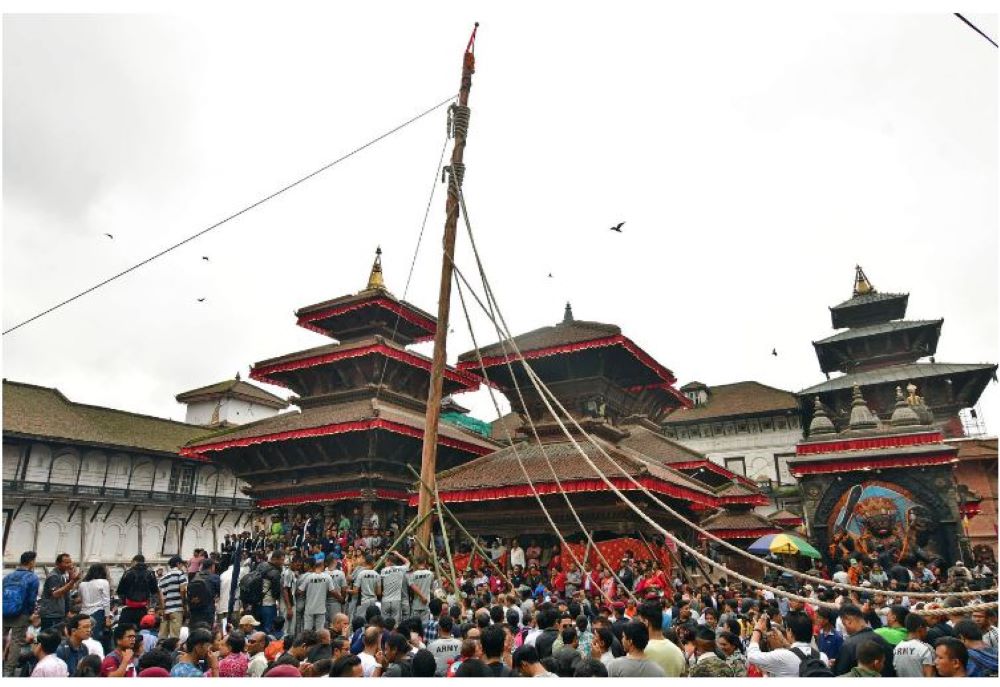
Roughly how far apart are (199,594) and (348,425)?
11491mm

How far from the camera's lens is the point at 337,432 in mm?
22031

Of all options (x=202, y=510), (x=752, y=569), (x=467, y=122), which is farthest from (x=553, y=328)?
(x=202, y=510)

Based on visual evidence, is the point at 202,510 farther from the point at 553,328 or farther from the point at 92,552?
the point at 553,328

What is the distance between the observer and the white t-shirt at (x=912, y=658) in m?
5.80

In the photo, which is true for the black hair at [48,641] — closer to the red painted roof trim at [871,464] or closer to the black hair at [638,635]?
the black hair at [638,635]

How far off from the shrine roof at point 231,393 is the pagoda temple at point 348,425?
70.0 ft

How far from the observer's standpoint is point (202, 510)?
37.2 metres

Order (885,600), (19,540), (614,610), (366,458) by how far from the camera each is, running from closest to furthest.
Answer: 1. (614,610)
2. (885,600)
3. (366,458)
4. (19,540)

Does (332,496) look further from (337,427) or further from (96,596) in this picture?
(96,596)

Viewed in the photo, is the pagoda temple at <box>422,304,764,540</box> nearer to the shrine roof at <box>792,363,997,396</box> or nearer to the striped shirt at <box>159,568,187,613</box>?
the striped shirt at <box>159,568,187,613</box>

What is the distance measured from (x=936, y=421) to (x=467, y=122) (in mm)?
31866

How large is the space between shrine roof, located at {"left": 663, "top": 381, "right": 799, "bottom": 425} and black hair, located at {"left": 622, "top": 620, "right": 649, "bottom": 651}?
41649 mm

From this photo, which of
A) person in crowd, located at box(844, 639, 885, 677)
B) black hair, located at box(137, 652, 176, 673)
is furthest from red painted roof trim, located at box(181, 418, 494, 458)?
person in crowd, located at box(844, 639, 885, 677)

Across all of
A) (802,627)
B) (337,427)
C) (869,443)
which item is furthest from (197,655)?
(869,443)
